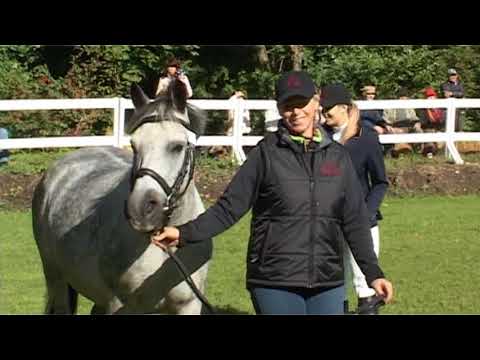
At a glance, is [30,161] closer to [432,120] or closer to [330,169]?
[432,120]

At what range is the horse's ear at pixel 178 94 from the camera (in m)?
5.89

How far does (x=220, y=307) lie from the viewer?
29.5ft

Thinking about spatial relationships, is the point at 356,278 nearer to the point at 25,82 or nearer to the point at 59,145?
the point at 59,145

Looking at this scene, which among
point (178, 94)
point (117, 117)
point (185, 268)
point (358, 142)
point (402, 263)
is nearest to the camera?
point (178, 94)

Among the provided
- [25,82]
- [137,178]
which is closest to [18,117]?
[25,82]

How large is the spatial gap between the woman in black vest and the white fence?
10536 mm

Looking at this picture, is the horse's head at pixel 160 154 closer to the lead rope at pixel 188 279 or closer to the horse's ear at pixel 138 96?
the horse's ear at pixel 138 96

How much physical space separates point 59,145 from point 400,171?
18.4 feet

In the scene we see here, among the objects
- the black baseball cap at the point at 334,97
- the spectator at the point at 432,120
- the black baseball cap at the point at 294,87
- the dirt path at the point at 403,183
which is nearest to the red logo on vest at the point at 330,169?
the black baseball cap at the point at 294,87

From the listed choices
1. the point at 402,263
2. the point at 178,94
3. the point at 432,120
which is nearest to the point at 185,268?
the point at 178,94

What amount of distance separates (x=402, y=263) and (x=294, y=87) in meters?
6.74

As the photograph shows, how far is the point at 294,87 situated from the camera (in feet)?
16.2

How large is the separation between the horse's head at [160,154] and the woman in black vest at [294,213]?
1.08 feet

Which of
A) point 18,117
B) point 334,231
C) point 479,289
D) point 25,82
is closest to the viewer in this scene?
point 334,231
